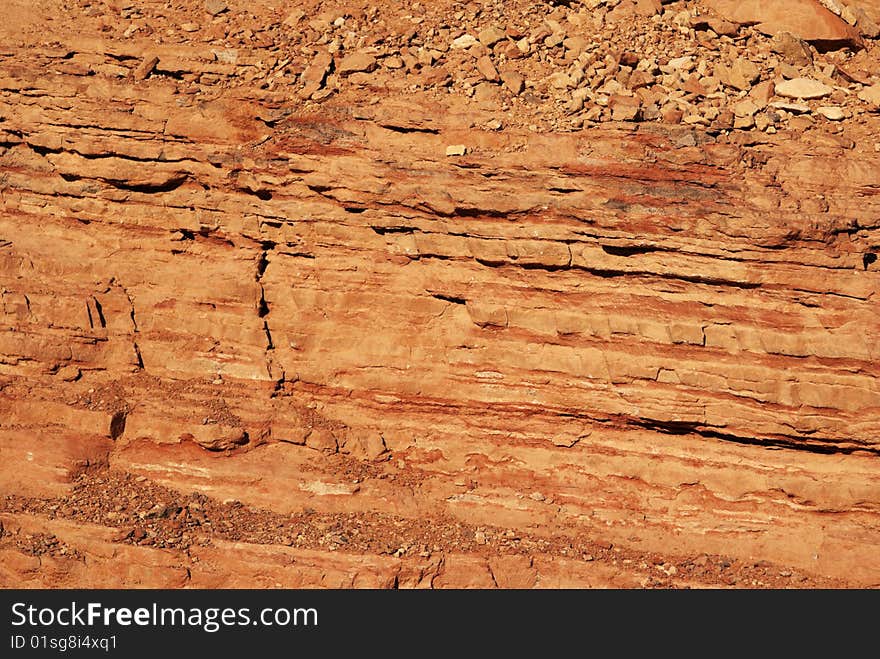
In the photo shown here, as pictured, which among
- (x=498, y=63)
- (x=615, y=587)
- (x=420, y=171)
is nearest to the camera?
(x=615, y=587)

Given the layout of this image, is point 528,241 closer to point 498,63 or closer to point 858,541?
point 498,63

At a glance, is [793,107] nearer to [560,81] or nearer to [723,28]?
[723,28]

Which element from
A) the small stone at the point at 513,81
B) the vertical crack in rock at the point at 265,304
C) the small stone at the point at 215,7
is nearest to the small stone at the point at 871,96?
the small stone at the point at 513,81

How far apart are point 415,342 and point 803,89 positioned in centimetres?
424

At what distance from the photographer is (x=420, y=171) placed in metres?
10.2

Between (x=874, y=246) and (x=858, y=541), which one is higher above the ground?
(x=874, y=246)

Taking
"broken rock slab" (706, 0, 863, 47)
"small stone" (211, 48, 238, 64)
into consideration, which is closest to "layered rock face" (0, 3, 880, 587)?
"small stone" (211, 48, 238, 64)

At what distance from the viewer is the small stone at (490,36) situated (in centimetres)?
1114

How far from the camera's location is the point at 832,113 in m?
10.3

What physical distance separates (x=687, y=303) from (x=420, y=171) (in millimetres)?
2610

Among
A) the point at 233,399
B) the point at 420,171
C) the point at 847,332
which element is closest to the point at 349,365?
the point at 233,399

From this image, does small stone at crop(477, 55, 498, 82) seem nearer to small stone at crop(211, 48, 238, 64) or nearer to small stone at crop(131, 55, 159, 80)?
small stone at crop(211, 48, 238, 64)

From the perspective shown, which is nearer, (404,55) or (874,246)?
(874,246)

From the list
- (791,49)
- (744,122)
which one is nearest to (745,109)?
(744,122)
